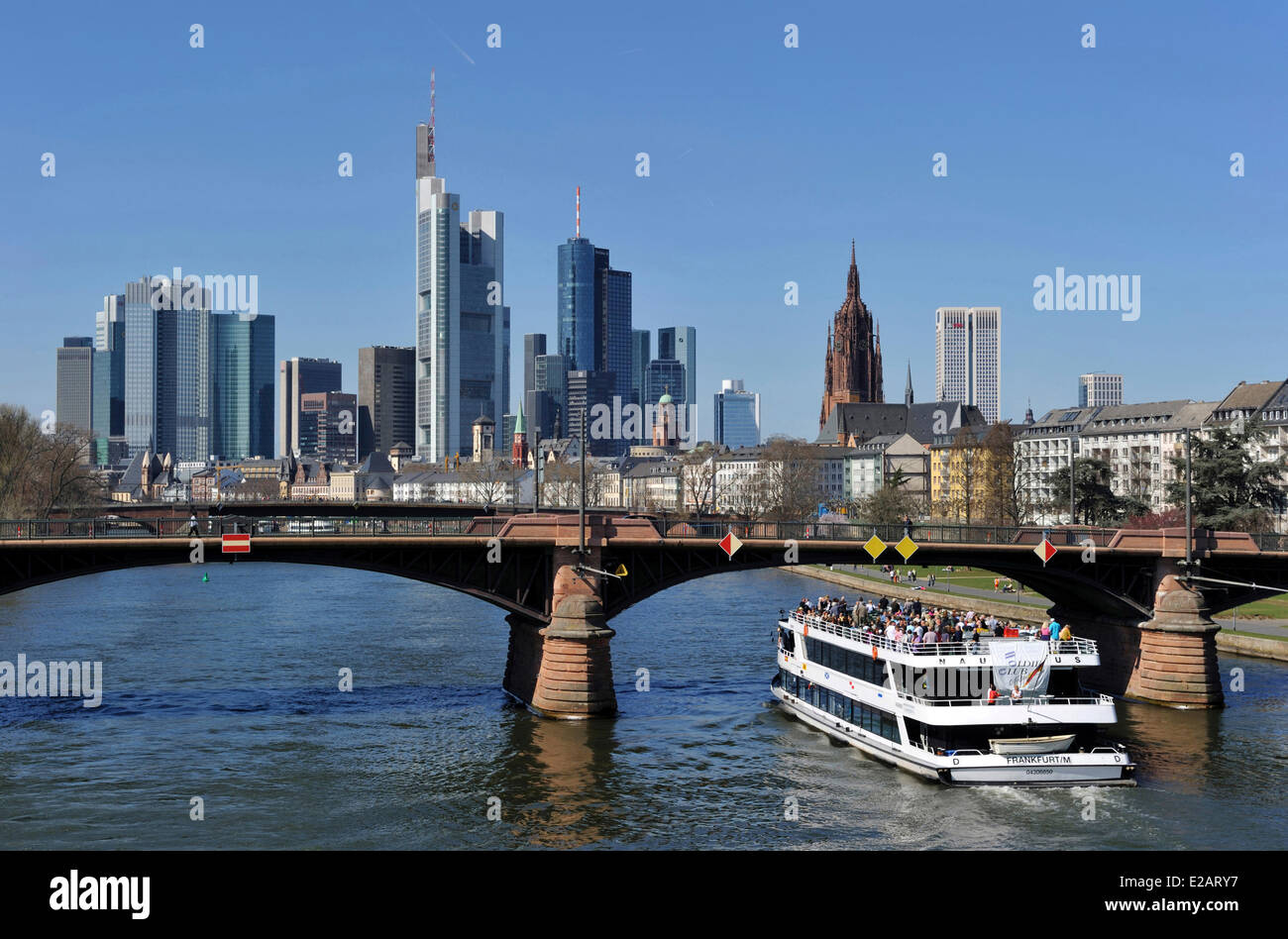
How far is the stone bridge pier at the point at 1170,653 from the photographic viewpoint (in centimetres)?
5819

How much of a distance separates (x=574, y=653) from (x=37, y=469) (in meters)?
106

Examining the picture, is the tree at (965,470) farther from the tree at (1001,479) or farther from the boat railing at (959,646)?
the boat railing at (959,646)

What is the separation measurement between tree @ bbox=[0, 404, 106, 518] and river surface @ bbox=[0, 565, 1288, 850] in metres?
56.7

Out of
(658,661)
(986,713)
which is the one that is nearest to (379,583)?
(658,661)

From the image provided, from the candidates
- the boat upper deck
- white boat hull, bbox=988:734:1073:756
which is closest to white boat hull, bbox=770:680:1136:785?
white boat hull, bbox=988:734:1073:756

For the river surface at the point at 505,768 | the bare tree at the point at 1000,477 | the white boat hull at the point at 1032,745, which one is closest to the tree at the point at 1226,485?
the river surface at the point at 505,768

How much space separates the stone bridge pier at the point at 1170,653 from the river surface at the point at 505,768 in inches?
56.8

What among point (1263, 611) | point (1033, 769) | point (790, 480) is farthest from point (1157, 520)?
point (790, 480)

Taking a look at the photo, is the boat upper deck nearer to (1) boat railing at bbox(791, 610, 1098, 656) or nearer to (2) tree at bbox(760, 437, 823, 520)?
(1) boat railing at bbox(791, 610, 1098, 656)

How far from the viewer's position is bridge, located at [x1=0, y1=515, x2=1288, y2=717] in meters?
51.7

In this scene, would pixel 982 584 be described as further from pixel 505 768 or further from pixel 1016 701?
pixel 505 768
